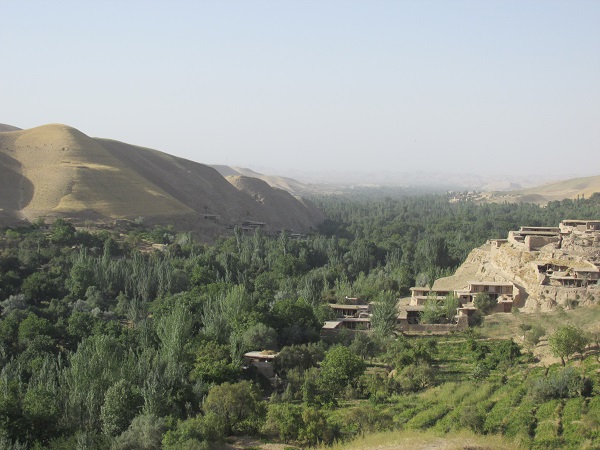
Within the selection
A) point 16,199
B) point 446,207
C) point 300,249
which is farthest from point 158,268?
point 446,207

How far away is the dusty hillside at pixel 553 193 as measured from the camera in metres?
139

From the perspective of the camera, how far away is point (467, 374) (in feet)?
90.3

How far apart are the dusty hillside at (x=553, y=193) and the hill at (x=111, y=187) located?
194ft

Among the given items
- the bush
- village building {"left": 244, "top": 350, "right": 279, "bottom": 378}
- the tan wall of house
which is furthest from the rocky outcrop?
village building {"left": 244, "top": 350, "right": 279, "bottom": 378}

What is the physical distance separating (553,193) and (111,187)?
112800 mm

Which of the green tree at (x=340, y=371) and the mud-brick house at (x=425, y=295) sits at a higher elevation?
the mud-brick house at (x=425, y=295)

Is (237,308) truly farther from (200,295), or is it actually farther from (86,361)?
(86,361)

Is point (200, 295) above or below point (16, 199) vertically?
below

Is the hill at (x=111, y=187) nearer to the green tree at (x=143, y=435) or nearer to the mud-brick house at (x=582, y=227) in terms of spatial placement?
the mud-brick house at (x=582, y=227)

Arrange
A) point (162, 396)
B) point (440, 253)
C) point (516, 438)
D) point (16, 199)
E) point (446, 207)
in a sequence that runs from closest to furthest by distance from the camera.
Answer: point (516, 438) → point (162, 396) → point (440, 253) → point (16, 199) → point (446, 207)

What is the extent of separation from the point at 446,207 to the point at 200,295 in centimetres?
9436

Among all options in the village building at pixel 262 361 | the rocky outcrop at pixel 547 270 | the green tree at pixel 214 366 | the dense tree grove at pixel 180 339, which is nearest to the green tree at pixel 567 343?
the dense tree grove at pixel 180 339

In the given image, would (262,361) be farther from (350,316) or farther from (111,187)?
(111,187)

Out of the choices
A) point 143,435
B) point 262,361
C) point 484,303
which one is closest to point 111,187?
point 484,303
